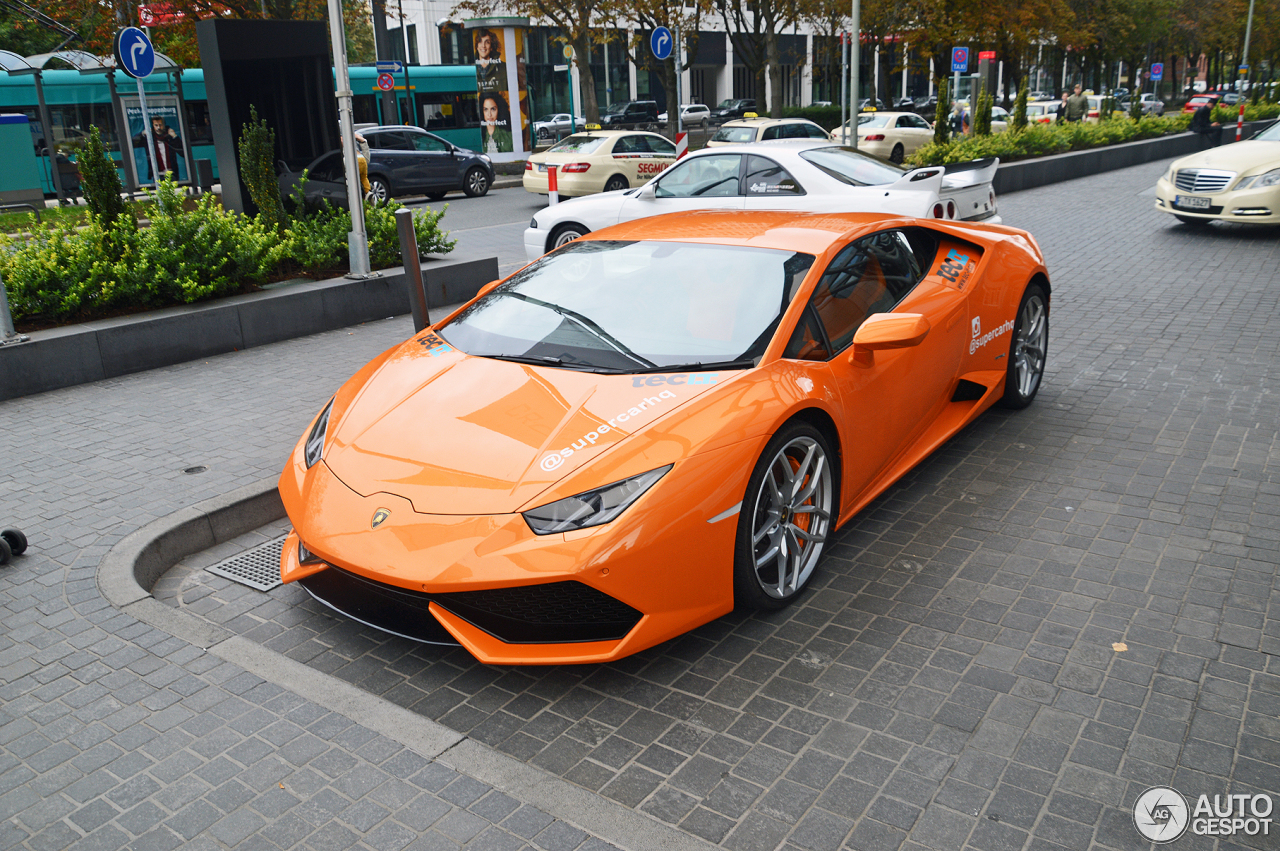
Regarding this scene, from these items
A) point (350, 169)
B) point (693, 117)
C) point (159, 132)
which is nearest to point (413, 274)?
point (350, 169)

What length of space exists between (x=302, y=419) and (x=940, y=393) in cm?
397

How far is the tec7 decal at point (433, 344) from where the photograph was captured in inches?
174

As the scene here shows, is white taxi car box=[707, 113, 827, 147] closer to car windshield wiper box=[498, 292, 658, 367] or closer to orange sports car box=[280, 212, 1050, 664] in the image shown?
orange sports car box=[280, 212, 1050, 664]

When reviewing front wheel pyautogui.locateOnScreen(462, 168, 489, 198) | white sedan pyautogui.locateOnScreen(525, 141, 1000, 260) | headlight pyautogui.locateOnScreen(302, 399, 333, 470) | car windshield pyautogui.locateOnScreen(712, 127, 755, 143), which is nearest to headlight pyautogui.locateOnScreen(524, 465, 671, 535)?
headlight pyautogui.locateOnScreen(302, 399, 333, 470)

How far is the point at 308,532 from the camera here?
11.8ft

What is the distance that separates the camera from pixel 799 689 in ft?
11.0

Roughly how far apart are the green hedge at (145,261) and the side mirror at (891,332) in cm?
621

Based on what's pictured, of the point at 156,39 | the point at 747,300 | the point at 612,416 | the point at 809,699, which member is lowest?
the point at 809,699

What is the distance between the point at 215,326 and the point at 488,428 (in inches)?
218

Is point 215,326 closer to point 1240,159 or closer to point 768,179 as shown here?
point 768,179

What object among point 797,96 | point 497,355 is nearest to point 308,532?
point 497,355

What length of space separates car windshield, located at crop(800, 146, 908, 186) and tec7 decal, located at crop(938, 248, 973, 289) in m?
5.34

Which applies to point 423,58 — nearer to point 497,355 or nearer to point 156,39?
point 156,39

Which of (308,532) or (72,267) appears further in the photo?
(72,267)
